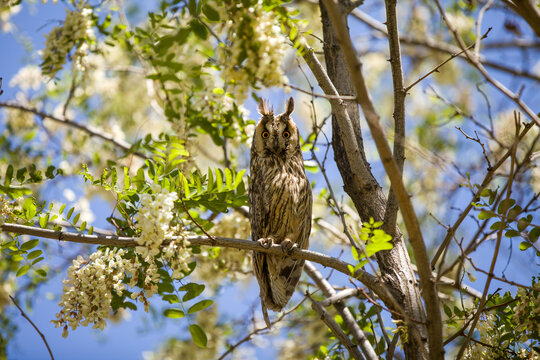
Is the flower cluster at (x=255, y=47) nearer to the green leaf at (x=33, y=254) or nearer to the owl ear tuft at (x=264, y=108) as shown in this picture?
the green leaf at (x=33, y=254)

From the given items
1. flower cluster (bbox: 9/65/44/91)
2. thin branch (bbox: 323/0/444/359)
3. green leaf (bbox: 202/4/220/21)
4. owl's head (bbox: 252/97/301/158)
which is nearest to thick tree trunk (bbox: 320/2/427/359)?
thin branch (bbox: 323/0/444/359)

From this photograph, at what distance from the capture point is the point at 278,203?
3512 mm

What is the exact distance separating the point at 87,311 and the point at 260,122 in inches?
79.2

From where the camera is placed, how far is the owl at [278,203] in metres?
A: 3.53

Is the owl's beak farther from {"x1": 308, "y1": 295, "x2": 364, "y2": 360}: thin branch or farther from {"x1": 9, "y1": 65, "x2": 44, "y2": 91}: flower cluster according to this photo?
{"x1": 9, "y1": 65, "x2": 44, "y2": 91}: flower cluster

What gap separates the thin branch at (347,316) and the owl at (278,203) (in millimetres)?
167

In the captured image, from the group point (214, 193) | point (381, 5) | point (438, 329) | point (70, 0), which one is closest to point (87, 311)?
point (214, 193)

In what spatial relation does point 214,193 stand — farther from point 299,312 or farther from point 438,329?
point 299,312

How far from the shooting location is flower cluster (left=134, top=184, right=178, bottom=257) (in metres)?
2.26

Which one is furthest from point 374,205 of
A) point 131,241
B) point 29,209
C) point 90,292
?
point 29,209

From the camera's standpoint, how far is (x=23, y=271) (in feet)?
8.87

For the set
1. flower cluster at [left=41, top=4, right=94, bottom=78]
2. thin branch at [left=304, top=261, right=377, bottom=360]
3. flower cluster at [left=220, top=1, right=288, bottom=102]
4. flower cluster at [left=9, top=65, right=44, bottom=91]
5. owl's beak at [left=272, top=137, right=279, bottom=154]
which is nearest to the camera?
flower cluster at [left=220, top=1, right=288, bottom=102]

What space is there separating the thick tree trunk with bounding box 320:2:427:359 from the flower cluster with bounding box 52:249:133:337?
1.39 meters

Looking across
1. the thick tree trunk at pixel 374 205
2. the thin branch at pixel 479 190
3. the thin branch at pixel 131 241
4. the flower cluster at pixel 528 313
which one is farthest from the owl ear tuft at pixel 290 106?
the flower cluster at pixel 528 313
